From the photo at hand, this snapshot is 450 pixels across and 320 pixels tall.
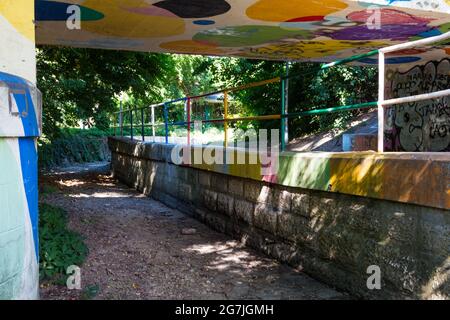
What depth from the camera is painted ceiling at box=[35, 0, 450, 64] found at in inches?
235

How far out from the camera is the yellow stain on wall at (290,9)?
5.86 metres

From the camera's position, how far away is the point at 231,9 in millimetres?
6098

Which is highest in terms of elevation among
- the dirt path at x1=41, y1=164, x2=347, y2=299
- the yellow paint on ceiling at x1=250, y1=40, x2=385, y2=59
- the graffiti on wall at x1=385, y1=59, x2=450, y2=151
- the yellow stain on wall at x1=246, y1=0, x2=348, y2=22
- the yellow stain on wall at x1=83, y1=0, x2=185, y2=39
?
the yellow paint on ceiling at x1=250, y1=40, x2=385, y2=59

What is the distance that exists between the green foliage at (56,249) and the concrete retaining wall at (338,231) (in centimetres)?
240

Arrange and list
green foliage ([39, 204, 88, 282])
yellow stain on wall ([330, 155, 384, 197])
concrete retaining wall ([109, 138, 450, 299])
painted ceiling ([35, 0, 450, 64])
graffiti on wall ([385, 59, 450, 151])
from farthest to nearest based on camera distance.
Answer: graffiti on wall ([385, 59, 450, 151]) → painted ceiling ([35, 0, 450, 64]) → green foliage ([39, 204, 88, 282]) → yellow stain on wall ([330, 155, 384, 197]) → concrete retaining wall ([109, 138, 450, 299])

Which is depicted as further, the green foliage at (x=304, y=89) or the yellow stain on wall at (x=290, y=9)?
the green foliage at (x=304, y=89)

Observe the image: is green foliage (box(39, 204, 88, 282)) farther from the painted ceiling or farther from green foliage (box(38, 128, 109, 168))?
green foliage (box(38, 128, 109, 168))

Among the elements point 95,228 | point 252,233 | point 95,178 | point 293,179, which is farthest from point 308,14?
point 95,178

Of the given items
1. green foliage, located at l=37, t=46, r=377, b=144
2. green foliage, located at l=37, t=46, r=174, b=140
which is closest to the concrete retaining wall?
green foliage, located at l=37, t=46, r=377, b=144

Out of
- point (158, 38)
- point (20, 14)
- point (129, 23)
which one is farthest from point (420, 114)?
point (20, 14)

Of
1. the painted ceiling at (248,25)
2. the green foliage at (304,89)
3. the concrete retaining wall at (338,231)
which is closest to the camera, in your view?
the concrete retaining wall at (338,231)

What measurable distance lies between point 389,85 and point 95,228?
23.2ft

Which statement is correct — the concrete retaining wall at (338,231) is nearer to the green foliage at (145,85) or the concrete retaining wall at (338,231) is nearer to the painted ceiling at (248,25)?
the painted ceiling at (248,25)

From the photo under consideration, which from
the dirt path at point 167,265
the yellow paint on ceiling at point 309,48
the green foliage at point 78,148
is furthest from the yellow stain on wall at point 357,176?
the green foliage at point 78,148
